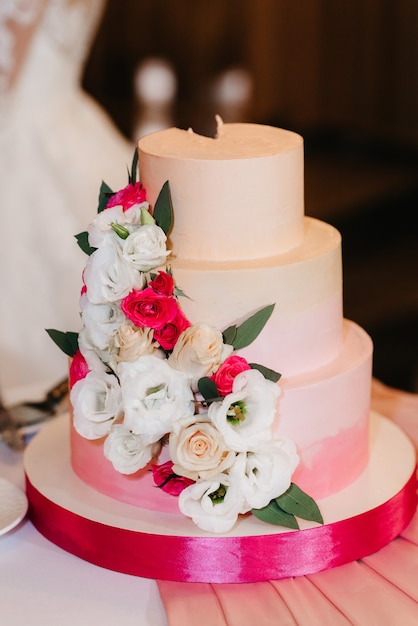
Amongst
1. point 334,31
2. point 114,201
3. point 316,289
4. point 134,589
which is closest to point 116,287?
point 114,201

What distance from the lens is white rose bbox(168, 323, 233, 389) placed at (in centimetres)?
129

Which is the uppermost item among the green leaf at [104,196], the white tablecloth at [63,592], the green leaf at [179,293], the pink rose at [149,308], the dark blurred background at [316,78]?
the green leaf at [104,196]

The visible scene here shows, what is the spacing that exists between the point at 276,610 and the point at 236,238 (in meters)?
0.51

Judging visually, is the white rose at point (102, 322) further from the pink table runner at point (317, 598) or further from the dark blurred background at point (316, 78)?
the dark blurred background at point (316, 78)

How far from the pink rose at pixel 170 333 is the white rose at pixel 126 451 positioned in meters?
0.13

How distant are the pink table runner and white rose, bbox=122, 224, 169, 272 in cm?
44

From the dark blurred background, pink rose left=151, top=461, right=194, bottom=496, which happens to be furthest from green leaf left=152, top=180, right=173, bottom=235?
the dark blurred background

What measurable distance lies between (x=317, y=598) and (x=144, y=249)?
52 centimetres

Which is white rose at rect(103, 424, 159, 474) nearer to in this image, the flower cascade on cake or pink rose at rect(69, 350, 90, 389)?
the flower cascade on cake

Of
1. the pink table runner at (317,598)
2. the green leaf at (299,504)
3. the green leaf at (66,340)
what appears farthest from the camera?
the green leaf at (66,340)

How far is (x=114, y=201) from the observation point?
141 cm

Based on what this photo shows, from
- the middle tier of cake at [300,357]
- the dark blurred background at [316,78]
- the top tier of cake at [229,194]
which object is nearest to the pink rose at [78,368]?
the middle tier of cake at [300,357]

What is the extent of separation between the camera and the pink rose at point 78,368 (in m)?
1.41

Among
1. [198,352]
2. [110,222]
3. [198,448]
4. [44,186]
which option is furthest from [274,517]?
[44,186]
